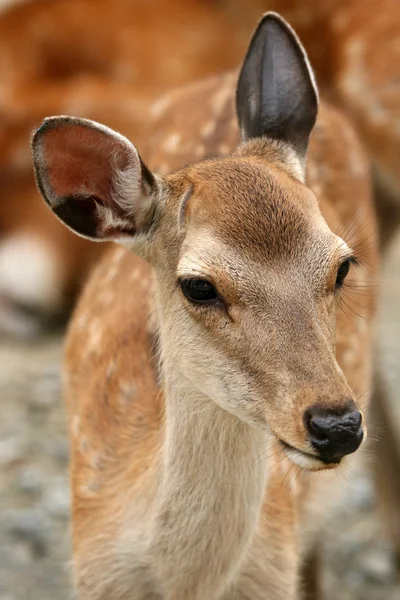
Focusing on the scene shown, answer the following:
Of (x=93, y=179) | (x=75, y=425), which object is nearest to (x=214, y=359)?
(x=93, y=179)

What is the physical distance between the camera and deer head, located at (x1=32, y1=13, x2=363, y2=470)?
6.41 feet

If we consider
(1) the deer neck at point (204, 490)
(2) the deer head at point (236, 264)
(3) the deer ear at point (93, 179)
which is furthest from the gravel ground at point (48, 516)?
(3) the deer ear at point (93, 179)

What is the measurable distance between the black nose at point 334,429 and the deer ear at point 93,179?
619 millimetres

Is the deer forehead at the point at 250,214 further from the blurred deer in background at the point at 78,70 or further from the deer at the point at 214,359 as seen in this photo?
the blurred deer in background at the point at 78,70

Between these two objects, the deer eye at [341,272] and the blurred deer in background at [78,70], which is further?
the blurred deer in background at [78,70]

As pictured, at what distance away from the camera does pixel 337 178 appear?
3240 mm

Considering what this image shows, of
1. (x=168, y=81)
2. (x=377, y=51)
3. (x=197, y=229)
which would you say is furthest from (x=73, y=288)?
(x=197, y=229)

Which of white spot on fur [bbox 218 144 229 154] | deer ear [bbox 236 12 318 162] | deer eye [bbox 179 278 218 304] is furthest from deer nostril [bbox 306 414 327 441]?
white spot on fur [bbox 218 144 229 154]

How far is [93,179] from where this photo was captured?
2.29m

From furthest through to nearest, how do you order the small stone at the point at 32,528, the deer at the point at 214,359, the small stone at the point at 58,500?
1. the small stone at the point at 58,500
2. the small stone at the point at 32,528
3. the deer at the point at 214,359

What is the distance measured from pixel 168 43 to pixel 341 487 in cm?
331

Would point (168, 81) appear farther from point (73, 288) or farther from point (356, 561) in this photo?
point (356, 561)

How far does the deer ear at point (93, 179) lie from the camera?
2.21 m

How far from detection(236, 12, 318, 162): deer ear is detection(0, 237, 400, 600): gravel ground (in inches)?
53.3
